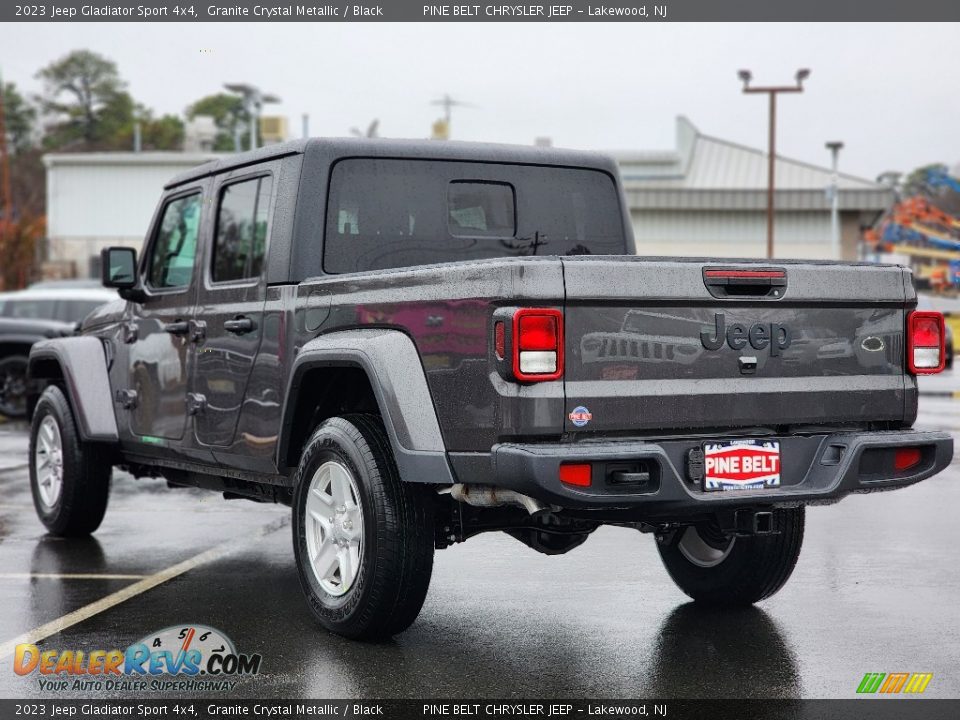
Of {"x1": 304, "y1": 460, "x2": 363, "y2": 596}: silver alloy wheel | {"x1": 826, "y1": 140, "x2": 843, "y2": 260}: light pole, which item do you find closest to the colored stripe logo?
{"x1": 304, "y1": 460, "x2": 363, "y2": 596}: silver alloy wheel

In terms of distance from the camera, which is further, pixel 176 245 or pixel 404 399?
pixel 176 245

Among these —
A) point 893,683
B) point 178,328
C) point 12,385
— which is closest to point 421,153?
point 178,328

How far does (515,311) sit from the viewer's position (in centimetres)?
482

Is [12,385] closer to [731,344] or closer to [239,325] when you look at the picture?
[239,325]

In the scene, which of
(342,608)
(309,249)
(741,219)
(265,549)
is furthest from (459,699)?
(741,219)

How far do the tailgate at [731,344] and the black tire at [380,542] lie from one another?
86 cm

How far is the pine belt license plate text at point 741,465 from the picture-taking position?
5.09m

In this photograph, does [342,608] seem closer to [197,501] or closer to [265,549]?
[265,549]

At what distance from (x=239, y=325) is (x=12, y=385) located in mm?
12186

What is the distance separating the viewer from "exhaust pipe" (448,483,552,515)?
5.00 m

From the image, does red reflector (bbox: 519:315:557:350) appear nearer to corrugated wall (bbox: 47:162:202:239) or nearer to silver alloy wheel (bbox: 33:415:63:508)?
silver alloy wheel (bbox: 33:415:63:508)

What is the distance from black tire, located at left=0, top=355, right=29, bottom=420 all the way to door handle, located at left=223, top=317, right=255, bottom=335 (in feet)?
39.2

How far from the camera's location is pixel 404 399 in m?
5.27

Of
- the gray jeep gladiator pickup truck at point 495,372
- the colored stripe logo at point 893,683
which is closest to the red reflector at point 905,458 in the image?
the gray jeep gladiator pickup truck at point 495,372
